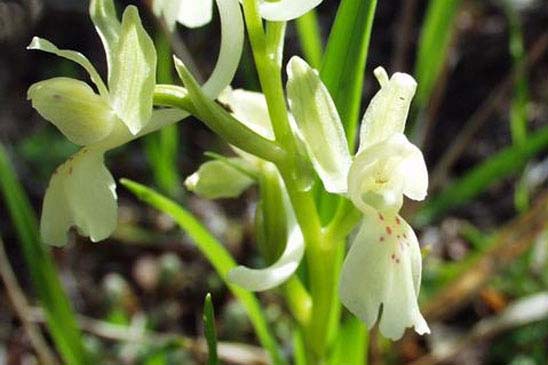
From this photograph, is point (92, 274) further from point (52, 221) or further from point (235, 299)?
point (52, 221)

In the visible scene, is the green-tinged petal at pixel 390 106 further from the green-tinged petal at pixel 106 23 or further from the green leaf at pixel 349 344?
the green leaf at pixel 349 344

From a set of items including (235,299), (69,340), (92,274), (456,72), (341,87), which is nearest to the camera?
(341,87)

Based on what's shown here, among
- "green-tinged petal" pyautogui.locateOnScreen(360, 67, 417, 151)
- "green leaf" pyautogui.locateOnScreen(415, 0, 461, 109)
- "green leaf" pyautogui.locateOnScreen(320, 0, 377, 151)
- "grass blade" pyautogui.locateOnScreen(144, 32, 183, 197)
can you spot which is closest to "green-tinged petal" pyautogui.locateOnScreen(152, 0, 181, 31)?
"green leaf" pyautogui.locateOnScreen(320, 0, 377, 151)

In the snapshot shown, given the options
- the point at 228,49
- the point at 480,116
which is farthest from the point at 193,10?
the point at 480,116

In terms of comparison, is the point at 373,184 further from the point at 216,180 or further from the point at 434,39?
the point at 434,39

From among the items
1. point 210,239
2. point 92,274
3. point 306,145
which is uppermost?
point 306,145

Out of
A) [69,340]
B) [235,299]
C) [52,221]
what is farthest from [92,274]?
[52,221]

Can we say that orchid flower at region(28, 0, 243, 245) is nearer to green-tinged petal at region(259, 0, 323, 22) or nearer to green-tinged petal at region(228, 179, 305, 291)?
green-tinged petal at region(259, 0, 323, 22)
